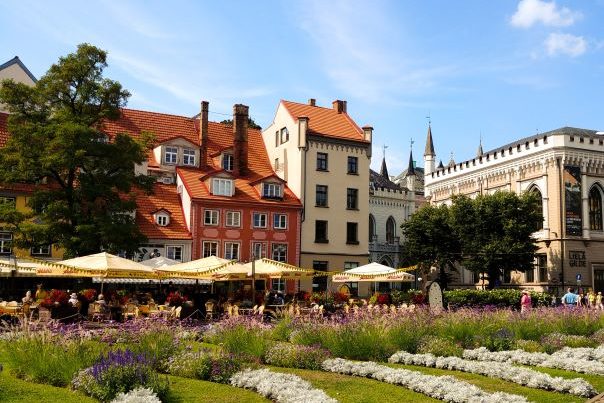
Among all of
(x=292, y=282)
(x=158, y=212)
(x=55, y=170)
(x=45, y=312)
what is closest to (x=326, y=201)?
(x=292, y=282)

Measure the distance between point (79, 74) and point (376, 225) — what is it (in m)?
34.9

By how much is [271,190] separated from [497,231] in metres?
17.6

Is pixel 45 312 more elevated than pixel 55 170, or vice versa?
pixel 55 170

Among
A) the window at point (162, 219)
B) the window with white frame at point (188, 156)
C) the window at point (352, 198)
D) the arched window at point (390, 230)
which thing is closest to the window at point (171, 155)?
the window with white frame at point (188, 156)

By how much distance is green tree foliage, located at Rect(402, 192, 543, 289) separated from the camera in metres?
49.1

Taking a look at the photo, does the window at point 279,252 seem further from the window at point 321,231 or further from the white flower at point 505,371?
the white flower at point 505,371

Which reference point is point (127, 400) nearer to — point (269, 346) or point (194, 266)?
point (269, 346)

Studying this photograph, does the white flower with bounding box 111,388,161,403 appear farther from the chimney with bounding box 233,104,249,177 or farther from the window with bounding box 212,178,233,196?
the chimney with bounding box 233,104,249,177

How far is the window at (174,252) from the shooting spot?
42.5 metres

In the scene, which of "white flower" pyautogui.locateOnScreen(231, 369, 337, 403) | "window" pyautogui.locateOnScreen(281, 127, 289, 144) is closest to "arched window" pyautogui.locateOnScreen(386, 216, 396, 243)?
"window" pyautogui.locateOnScreen(281, 127, 289, 144)

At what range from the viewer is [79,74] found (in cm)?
3322

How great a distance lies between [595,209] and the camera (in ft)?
181

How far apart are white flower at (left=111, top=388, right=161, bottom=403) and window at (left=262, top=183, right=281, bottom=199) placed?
118ft

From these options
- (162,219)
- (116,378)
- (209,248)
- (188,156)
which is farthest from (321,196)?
(116,378)
